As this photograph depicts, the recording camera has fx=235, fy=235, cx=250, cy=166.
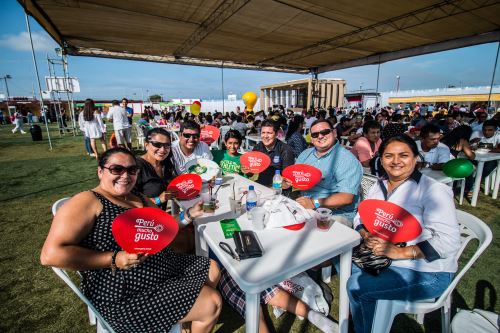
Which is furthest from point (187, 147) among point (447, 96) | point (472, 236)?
point (447, 96)

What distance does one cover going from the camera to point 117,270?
145 cm

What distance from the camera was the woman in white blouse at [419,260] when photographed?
154cm

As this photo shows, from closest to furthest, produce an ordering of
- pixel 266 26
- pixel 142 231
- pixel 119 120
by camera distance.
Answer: pixel 142 231
pixel 266 26
pixel 119 120

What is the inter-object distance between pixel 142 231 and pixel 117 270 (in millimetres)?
324

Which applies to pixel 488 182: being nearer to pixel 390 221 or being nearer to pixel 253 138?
pixel 390 221

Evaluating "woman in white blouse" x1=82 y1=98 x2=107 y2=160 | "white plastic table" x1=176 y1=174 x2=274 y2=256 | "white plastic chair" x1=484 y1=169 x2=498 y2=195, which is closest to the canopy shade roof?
"woman in white blouse" x1=82 y1=98 x2=107 y2=160

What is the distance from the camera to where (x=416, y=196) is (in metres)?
1.71

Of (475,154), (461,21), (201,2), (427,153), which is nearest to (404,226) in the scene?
(427,153)

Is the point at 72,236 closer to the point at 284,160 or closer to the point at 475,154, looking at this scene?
the point at 284,160

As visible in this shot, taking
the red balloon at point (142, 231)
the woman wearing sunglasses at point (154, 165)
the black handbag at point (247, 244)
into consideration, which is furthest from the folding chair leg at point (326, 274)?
the woman wearing sunglasses at point (154, 165)

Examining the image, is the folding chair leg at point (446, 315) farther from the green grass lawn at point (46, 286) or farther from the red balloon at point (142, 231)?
the red balloon at point (142, 231)

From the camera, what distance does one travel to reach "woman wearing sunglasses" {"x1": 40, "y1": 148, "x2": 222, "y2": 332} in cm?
132

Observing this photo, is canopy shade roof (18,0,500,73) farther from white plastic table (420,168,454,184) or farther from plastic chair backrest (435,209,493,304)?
plastic chair backrest (435,209,493,304)

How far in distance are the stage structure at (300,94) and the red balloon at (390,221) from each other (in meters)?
27.0
